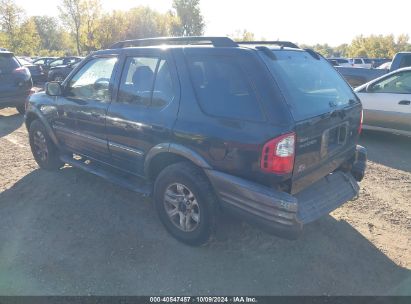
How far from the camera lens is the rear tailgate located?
2.73 meters

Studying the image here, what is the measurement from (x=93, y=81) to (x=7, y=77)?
249 inches

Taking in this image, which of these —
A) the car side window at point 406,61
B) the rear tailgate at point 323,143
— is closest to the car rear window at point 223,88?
the rear tailgate at point 323,143

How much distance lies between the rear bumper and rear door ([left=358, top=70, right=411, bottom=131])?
158 inches

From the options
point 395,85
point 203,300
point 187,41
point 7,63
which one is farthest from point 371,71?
point 7,63

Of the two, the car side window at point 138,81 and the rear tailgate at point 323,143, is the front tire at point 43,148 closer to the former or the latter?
the car side window at point 138,81

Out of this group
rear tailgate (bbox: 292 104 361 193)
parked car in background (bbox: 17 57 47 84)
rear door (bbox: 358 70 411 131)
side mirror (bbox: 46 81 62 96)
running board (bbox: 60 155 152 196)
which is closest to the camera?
rear tailgate (bbox: 292 104 361 193)

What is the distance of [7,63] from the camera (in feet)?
30.1

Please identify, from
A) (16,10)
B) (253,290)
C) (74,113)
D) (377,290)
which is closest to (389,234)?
(377,290)

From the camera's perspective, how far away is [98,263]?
3.12 metres

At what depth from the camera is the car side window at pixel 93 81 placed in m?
3.92

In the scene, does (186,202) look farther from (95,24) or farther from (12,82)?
(95,24)

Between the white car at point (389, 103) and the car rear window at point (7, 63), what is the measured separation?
8.63m

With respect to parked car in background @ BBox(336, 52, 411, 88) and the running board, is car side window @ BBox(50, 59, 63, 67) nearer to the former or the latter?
parked car in background @ BBox(336, 52, 411, 88)

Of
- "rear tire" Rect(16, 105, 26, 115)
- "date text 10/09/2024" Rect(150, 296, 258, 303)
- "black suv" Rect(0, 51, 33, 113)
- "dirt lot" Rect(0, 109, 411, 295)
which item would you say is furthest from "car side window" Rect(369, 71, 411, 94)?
"rear tire" Rect(16, 105, 26, 115)
